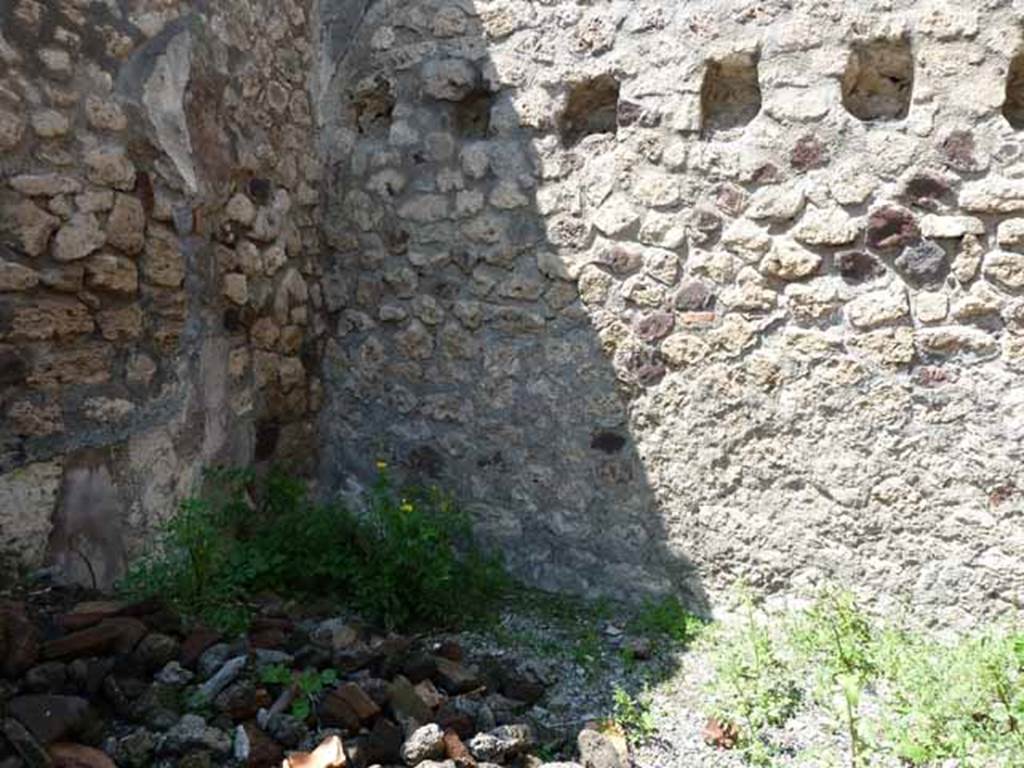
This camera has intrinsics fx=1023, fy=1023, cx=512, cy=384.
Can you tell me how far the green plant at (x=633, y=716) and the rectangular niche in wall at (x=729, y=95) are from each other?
1.81 m

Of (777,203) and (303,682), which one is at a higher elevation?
(777,203)

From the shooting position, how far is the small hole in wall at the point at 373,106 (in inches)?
154

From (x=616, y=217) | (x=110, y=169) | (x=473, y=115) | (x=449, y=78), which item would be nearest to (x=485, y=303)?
(x=616, y=217)

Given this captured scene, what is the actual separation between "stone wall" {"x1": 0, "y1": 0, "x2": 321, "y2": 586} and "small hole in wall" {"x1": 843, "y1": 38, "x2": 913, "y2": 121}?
2004 millimetres

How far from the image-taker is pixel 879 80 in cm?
321

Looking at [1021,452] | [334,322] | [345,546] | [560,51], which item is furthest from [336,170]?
[1021,452]

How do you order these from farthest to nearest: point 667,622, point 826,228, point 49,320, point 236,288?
point 236,288 < point 667,622 < point 826,228 < point 49,320

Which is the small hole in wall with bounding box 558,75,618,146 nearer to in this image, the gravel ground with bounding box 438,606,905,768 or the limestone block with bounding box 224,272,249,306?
the limestone block with bounding box 224,272,249,306

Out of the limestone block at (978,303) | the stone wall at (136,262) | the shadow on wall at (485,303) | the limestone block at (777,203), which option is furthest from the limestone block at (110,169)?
the limestone block at (978,303)

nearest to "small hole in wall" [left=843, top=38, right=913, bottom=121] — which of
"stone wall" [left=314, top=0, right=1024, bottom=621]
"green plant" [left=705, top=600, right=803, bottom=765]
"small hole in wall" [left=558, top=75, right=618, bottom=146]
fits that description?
"stone wall" [left=314, top=0, right=1024, bottom=621]

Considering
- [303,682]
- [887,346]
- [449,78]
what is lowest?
[303,682]

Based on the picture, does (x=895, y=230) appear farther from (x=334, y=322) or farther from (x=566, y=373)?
(x=334, y=322)

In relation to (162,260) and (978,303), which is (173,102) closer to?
(162,260)

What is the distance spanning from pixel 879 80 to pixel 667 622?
186 cm
